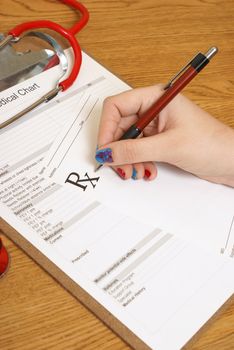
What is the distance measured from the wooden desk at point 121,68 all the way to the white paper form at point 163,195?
11cm

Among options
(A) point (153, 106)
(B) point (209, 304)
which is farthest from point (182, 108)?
(B) point (209, 304)

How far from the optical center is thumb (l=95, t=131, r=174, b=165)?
618mm

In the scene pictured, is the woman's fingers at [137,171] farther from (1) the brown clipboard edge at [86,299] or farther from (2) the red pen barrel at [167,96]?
(1) the brown clipboard edge at [86,299]

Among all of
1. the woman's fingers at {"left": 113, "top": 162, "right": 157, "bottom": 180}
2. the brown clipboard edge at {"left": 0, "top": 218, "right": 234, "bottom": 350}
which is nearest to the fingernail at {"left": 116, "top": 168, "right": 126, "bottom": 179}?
the woman's fingers at {"left": 113, "top": 162, "right": 157, "bottom": 180}

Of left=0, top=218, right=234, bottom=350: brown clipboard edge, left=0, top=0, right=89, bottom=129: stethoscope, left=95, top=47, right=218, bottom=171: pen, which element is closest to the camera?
left=0, top=218, right=234, bottom=350: brown clipboard edge

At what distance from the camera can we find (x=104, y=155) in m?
0.64

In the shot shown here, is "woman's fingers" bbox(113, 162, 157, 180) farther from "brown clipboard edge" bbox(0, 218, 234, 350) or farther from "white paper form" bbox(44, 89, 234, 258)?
"brown clipboard edge" bbox(0, 218, 234, 350)

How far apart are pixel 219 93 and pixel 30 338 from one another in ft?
1.70

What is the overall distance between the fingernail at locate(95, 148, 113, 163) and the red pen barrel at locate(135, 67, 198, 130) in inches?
2.2

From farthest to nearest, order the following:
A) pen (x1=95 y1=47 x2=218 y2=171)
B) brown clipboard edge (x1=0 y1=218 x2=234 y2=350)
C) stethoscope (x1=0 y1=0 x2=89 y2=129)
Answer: stethoscope (x1=0 y1=0 x2=89 y2=129)
pen (x1=95 y1=47 x2=218 y2=171)
brown clipboard edge (x1=0 y1=218 x2=234 y2=350)

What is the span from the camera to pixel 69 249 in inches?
22.5

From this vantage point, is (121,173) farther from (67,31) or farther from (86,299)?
(67,31)

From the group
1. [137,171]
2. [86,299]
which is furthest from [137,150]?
[86,299]

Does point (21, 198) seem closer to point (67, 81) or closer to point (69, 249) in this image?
point (69, 249)
